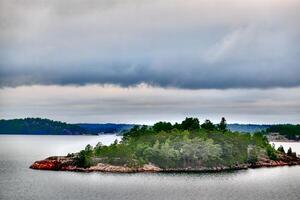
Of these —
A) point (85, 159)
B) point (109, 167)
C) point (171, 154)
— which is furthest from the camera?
point (85, 159)

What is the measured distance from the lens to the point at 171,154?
15675 cm

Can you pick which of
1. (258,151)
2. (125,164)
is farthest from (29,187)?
(258,151)

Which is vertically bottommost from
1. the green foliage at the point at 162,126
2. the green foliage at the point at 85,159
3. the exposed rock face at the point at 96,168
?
the exposed rock face at the point at 96,168

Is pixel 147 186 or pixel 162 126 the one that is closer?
pixel 147 186

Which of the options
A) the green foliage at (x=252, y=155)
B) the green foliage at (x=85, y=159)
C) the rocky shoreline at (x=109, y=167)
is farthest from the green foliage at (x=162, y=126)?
the green foliage at (x=85, y=159)

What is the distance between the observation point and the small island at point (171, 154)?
155375 millimetres

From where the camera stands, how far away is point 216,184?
123 m

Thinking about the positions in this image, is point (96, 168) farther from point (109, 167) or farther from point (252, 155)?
point (252, 155)

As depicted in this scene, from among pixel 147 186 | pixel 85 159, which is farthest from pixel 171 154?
pixel 147 186

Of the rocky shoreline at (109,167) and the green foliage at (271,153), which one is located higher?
the green foliage at (271,153)

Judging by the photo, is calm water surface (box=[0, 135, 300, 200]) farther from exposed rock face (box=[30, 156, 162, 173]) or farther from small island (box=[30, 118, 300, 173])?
small island (box=[30, 118, 300, 173])

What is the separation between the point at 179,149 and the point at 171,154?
537 centimetres

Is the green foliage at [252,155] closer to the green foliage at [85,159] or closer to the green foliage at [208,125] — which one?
the green foliage at [208,125]

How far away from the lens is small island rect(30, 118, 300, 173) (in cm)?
15538
